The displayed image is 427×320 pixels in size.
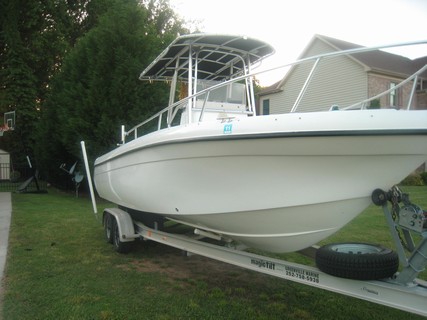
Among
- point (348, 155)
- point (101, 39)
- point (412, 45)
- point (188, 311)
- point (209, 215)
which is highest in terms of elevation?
point (101, 39)

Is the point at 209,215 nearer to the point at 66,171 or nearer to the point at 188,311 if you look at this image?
the point at 188,311

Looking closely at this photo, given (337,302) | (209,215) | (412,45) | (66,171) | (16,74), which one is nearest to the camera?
(412,45)

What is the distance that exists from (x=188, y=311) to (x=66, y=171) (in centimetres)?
1131

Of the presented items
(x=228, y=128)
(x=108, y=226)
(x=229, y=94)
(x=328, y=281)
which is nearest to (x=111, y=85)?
(x=108, y=226)

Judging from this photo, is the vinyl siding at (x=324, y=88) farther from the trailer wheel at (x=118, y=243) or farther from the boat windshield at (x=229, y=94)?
the trailer wheel at (x=118, y=243)

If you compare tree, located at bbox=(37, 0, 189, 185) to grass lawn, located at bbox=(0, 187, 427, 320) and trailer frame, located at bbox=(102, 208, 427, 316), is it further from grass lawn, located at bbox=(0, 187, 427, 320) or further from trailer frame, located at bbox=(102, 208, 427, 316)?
trailer frame, located at bbox=(102, 208, 427, 316)

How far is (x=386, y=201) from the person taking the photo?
A: 115 inches

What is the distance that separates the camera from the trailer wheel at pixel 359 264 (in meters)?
2.85

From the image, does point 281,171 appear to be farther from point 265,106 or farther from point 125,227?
point 125,227

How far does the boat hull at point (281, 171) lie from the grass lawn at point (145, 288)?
0.73 meters

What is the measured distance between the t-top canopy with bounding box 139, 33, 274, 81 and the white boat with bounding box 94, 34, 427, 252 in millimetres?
218

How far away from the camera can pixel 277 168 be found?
314cm

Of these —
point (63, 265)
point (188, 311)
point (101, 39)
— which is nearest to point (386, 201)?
point (188, 311)

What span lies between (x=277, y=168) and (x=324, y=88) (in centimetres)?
93
